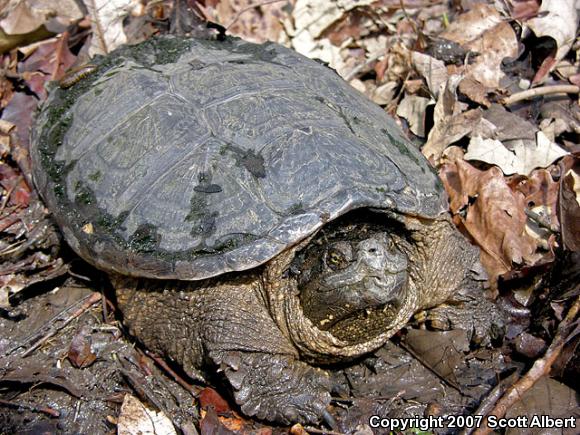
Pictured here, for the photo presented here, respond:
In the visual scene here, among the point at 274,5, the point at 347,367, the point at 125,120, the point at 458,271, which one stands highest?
the point at 125,120

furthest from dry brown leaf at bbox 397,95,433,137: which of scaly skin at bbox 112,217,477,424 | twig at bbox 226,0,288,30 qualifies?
twig at bbox 226,0,288,30

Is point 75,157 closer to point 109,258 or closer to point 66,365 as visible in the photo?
point 109,258

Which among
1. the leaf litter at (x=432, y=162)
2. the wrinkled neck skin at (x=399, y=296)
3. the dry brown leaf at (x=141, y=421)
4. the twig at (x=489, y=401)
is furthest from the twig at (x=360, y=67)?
the dry brown leaf at (x=141, y=421)

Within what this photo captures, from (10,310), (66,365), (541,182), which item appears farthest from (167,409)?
(541,182)

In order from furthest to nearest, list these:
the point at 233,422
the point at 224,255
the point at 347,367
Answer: the point at 347,367
the point at 233,422
the point at 224,255

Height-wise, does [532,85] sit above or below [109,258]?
below

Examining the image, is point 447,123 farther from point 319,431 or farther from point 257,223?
point 319,431

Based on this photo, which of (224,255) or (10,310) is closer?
(224,255)

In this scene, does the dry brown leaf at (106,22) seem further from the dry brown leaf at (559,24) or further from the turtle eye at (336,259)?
the dry brown leaf at (559,24)
